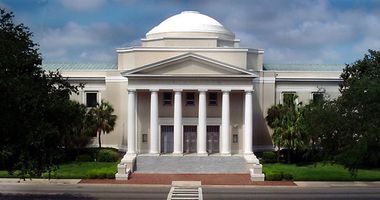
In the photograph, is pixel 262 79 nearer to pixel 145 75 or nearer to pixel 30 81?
pixel 145 75

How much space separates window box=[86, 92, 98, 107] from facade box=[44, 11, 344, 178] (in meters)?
0.09

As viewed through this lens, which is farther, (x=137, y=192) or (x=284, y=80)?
(x=284, y=80)

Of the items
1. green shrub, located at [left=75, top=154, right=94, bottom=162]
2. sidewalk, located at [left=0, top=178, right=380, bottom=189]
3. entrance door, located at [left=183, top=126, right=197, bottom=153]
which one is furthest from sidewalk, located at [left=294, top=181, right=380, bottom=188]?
green shrub, located at [left=75, top=154, right=94, bottom=162]

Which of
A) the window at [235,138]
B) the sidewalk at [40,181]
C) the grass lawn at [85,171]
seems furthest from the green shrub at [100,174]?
the window at [235,138]

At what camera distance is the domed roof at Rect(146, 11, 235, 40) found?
2499 inches

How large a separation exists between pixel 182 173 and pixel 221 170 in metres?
3.37

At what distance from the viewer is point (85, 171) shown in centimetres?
5134

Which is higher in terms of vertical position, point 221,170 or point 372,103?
point 372,103

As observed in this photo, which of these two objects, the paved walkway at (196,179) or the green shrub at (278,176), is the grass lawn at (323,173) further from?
the paved walkway at (196,179)

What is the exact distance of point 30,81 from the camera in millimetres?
28656

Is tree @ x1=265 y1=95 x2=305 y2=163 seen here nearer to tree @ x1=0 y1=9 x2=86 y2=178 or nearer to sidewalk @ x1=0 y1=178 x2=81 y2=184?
sidewalk @ x1=0 y1=178 x2=81 y2=184

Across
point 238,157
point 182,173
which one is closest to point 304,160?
point 238,157

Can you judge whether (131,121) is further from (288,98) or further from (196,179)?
(288,98)

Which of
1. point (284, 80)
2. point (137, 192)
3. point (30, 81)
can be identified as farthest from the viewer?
point (284, 80)
